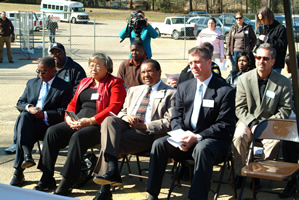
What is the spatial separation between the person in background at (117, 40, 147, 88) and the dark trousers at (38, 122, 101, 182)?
1.72m

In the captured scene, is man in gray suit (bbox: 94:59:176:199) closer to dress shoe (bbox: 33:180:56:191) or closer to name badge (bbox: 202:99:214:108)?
Answer: name badge (bbox: 202:99:214:108)

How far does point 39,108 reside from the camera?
5500 millimetres

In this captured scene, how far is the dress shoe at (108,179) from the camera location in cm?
437

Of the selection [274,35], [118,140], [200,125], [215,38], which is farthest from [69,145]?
A: [215,38]

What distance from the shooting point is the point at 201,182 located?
13.4 ft

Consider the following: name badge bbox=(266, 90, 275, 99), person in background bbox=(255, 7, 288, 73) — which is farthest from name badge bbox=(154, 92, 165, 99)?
person in background bbox=(255, 7, 288, 73)

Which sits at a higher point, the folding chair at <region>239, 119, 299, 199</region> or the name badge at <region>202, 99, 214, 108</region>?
the name badge at <region>202, 99, 214, 108</region>

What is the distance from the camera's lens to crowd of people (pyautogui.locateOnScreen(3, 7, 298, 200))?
448 cm

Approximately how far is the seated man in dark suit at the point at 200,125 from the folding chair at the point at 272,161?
1.06 ft

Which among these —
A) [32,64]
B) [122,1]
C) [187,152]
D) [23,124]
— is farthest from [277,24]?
[122,1]

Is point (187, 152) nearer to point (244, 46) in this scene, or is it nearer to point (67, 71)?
point (67, 71)

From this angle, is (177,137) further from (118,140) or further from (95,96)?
(95,96)

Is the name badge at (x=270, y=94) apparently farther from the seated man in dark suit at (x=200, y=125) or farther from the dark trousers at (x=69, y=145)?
the dark trousers at (x=69, y=145)

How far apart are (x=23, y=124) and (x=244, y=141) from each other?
271 centimetres
